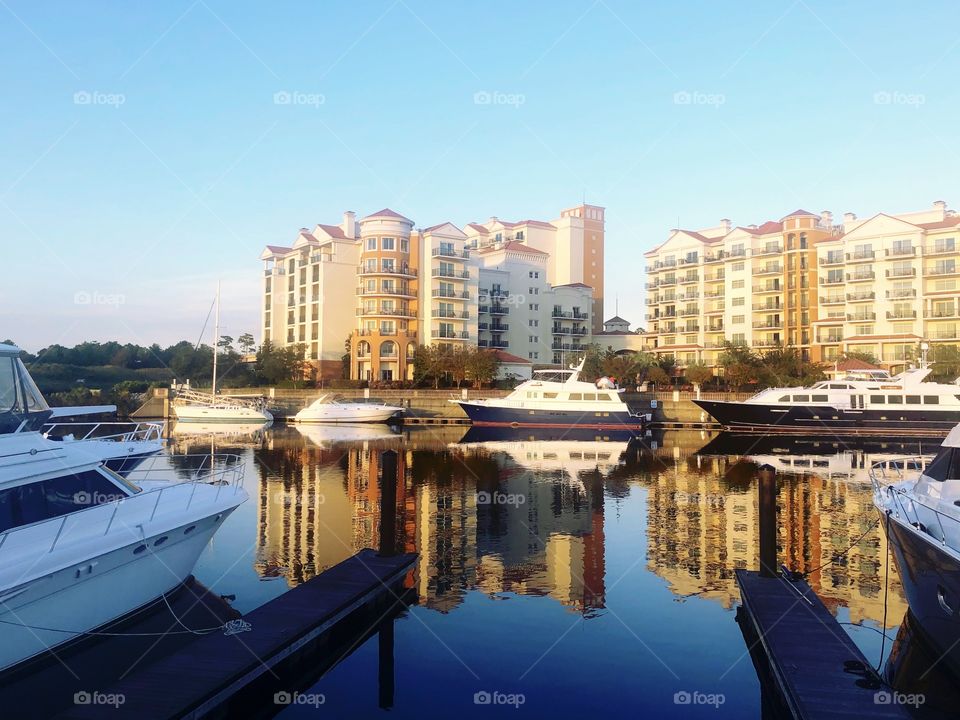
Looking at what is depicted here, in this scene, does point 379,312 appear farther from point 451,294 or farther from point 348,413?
point 348,413

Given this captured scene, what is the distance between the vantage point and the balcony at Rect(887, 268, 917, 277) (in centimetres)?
7062

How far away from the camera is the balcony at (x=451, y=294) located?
78188 millimetres

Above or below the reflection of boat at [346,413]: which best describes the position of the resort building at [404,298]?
above

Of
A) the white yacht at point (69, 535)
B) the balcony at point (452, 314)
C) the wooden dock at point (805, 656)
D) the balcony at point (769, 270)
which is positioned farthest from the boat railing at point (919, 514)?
the balcony at point (769, 270)

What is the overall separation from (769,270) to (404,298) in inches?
1527

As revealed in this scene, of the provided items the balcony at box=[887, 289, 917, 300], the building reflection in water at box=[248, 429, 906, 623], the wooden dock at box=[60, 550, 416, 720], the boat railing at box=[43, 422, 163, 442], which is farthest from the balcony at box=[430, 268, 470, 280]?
the wooden dock at box=[60, 550, 416, 720]

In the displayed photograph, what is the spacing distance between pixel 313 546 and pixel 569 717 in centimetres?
937

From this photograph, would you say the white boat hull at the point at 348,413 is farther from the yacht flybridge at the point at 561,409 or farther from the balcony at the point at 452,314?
the balcony at the point at 452,314

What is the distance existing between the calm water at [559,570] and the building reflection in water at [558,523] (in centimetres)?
7

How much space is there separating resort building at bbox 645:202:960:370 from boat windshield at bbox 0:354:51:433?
70857 millimetres

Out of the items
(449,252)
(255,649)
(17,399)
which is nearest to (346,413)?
(449,252)

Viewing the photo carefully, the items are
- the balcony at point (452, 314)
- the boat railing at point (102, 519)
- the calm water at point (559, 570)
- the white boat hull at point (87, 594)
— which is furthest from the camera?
the balcony at point (452, 314)

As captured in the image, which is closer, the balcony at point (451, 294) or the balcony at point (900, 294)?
the balcony at point (900, 294)

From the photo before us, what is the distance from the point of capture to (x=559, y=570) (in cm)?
1593
